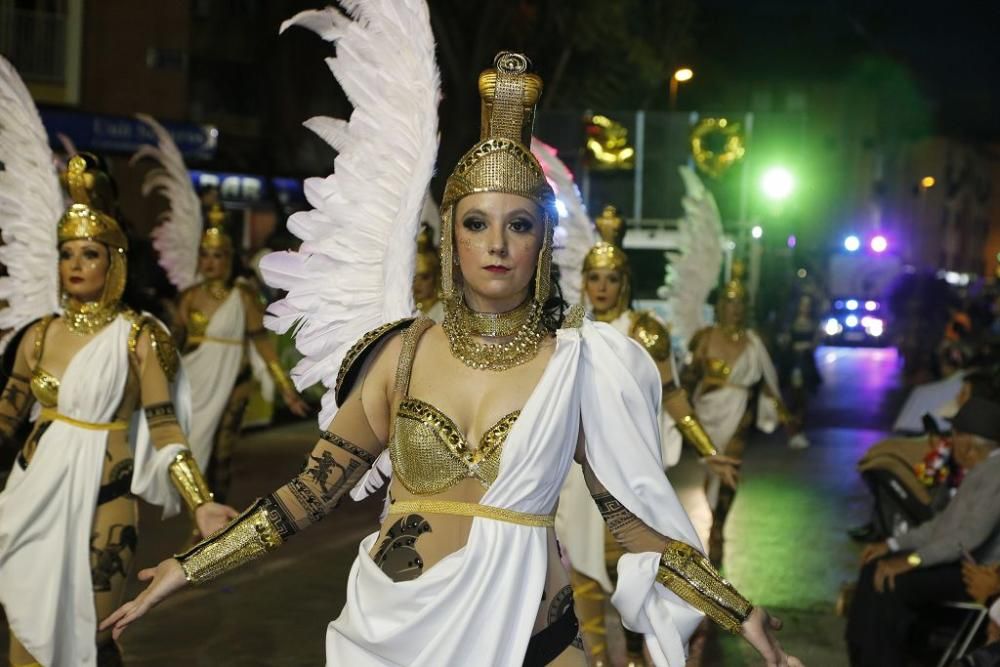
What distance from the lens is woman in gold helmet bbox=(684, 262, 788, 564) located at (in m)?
12.0

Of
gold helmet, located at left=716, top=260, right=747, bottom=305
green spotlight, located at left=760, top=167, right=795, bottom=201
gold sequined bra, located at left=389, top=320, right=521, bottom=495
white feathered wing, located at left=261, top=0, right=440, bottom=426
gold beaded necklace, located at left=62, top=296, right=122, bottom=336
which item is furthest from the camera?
green spotlight, located at left=760, top=167, right=795, bottom=201

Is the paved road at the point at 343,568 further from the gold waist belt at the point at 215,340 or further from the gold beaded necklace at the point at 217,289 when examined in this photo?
the gold beaded necklace at the point at 217,289

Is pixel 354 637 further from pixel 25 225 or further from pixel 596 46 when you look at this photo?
pixel 596 46

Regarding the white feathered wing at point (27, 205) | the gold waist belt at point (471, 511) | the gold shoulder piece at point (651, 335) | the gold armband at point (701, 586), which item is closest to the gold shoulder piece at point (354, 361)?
the gold waist belt at point (471, 511)

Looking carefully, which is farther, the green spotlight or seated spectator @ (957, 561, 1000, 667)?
the green spotlight

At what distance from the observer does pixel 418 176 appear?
4.45 metres

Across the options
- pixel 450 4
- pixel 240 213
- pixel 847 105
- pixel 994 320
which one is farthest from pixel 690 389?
pixel 847 105

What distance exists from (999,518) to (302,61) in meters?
26.1

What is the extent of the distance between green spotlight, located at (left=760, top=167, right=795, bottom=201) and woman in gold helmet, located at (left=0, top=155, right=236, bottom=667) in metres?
17.3

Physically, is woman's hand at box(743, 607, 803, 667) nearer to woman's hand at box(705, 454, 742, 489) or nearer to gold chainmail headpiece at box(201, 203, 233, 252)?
woman's hand at box(705, 454, 742, 489)

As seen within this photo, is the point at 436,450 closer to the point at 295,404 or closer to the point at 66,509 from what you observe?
the point at 66,509

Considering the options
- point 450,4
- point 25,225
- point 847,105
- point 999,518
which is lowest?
point 999,518

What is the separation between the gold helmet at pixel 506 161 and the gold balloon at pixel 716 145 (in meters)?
17.3

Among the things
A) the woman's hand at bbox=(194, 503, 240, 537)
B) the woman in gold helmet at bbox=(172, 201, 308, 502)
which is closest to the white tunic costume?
the woman in gold helmet at bbox=(172, 201, 308, 502)
